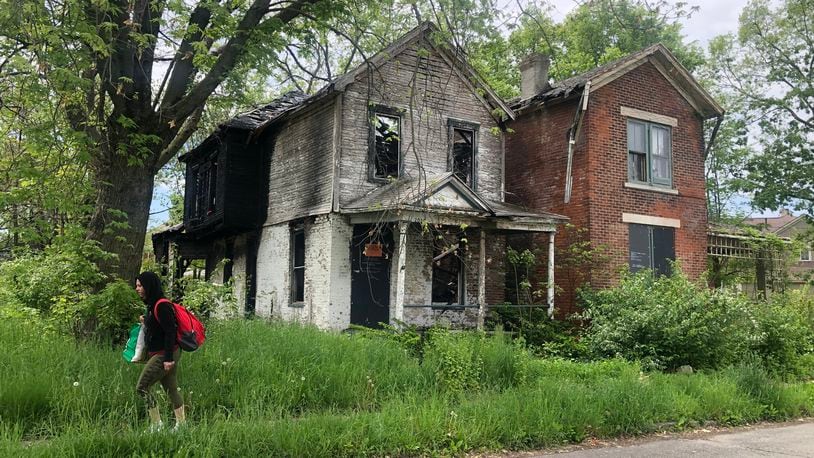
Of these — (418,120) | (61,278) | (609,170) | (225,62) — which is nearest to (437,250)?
(418,120)

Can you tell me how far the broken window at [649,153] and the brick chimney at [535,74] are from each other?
2.85m

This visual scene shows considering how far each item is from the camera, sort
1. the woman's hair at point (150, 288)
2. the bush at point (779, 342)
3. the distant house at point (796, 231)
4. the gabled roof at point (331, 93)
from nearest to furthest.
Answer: the woman's hair at point (150, 288), the bush at point (779, 342), the gabled roof at point (331, 93), the distant house at point (796, 231)

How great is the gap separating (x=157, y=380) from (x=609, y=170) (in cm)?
1280

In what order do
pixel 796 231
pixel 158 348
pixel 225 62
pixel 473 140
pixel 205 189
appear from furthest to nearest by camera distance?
pixel 796 231 < pixel 205 189 < pixel 473 140 < pixel 225 62 < pixel 158 348

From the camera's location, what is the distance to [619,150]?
16625 mm

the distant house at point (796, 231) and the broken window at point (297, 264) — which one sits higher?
the distant house at point (796, 231)

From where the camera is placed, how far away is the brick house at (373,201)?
47.1 feet

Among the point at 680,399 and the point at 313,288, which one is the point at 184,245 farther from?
the point at 680,399

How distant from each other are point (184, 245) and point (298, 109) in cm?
814

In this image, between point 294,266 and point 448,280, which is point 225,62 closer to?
point 294,266

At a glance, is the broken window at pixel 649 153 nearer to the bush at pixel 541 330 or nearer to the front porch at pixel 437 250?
the front porch at pixel 437 250

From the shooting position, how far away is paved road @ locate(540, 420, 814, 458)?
7.20 meters

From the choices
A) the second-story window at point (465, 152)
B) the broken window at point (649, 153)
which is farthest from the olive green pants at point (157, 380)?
the broken window at point (649, 153)

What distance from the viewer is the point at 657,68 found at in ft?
57.9
